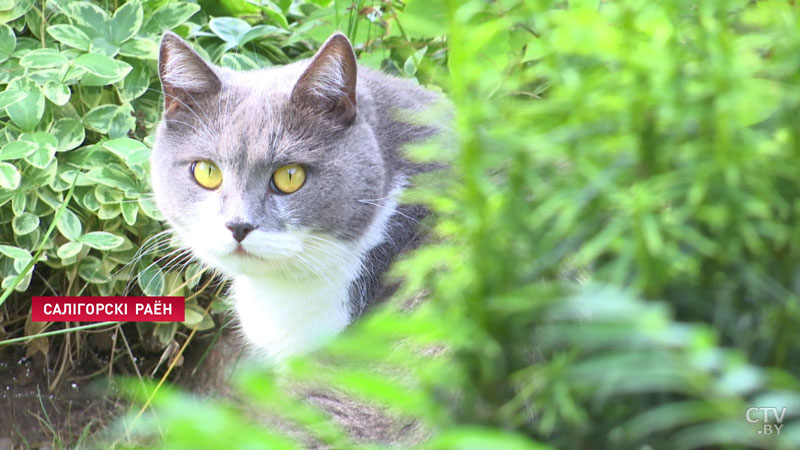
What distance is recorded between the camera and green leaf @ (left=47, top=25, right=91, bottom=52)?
8.99 feet

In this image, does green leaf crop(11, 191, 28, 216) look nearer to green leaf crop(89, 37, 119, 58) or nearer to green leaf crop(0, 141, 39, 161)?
green leaf crop(0, 141, 39, 161)

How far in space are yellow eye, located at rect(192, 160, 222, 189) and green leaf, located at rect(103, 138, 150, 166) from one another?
1.38ft

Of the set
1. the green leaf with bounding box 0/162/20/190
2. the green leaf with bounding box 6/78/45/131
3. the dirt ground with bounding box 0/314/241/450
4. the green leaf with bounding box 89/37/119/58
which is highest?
the green leaf with bounding box 89/37/119/58

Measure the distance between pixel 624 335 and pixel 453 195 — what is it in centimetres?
26

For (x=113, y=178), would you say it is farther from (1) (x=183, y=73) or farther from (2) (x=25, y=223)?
(1) (x=183, y=73)

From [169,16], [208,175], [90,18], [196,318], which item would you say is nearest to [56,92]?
[90,18]

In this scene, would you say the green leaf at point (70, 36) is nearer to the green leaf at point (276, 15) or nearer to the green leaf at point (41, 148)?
the green leaf at point (41, 148)

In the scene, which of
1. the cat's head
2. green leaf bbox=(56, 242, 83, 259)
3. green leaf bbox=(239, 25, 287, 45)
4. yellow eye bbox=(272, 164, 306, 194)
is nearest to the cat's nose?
the cat's head

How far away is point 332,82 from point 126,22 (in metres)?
0.99

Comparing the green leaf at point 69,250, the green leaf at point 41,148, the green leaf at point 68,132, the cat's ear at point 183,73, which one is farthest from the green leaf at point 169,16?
the green leaf at point 69,250

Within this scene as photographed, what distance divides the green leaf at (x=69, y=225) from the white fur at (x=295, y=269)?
0.52 metres

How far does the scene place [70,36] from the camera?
9.10 ft

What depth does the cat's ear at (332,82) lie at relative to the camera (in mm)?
2154

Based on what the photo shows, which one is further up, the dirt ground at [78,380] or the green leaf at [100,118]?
the green leaf at [100,118]
